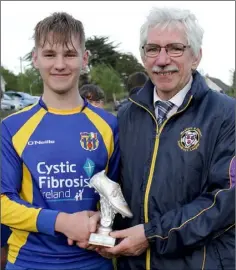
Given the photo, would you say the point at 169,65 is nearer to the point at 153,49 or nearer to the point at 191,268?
the point at 153,49

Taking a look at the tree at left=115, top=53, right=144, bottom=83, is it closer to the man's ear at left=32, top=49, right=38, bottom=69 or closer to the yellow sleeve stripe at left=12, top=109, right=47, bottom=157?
the man's ear at left=32, top=49, right=38, bottom=69

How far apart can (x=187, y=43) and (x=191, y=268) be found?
3.62 feet

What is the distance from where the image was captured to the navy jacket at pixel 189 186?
6.91ft

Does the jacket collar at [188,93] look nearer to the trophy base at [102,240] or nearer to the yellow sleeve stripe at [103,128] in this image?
the yellow sleeve stripe at [103,128]

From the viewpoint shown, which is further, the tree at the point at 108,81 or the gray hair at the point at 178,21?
the tree at the point at 108,81

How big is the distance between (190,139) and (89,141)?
536 millimetres

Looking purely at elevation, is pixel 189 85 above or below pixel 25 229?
above

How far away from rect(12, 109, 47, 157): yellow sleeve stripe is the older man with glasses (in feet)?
1.59

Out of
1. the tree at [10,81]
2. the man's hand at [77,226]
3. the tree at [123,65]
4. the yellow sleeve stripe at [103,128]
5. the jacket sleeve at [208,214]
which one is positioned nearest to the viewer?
the jacket sleeve at [208,214]

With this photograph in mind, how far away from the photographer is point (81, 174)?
7.68ft

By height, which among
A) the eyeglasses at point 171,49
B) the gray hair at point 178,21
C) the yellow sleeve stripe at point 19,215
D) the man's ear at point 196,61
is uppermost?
the gray hair at point 178,21

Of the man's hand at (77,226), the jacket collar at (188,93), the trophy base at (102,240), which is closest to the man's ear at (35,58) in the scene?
the jacket collar at (188,93)

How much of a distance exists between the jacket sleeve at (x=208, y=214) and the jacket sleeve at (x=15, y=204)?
0.50 meters

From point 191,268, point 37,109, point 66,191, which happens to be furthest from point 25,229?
point 191,268
